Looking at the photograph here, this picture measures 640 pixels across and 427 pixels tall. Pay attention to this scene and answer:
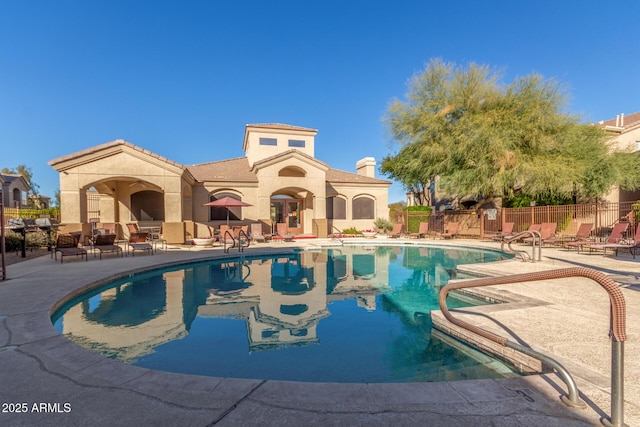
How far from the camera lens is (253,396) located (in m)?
2.68

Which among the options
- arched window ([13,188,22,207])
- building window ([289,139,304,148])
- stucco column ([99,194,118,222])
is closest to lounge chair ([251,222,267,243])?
stucco column ([99,194,118,222])

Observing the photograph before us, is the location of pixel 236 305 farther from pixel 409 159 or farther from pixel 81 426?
pixel 409 159

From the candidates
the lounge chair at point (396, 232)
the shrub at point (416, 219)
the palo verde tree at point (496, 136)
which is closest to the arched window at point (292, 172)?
the lounge chair at point (396, 232)

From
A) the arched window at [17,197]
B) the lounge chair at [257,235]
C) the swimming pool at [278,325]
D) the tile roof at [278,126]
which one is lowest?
the swimming pool at [278,325]

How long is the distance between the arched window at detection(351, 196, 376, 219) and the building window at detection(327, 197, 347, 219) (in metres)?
0.81

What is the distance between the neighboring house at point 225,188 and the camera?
15625 millimetres

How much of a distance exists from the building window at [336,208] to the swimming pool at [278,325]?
549 inches

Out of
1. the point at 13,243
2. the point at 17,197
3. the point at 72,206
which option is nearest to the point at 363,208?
the point at 72,206

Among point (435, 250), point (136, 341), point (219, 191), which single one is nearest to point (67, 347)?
point (136, 341)

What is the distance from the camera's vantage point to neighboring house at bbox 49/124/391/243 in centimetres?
1562

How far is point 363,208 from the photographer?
84.1 ft

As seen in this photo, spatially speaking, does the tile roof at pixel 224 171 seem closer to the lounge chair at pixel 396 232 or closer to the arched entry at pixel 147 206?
the arched entry at pixel 147 206

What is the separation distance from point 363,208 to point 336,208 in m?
2.40

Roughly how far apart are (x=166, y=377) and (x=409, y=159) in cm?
2337
